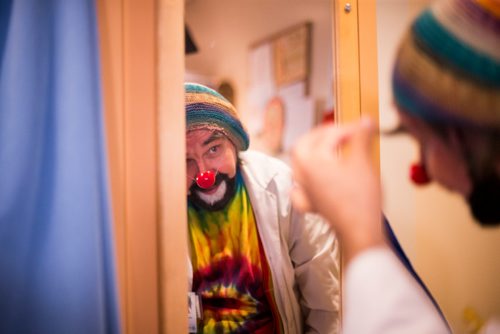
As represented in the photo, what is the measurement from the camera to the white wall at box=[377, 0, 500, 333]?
2.96ft

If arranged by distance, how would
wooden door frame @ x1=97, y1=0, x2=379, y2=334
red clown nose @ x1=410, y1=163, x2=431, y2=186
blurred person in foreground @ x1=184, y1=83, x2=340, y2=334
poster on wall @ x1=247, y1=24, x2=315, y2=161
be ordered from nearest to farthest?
red clown nose @ x1=410, y1=163, x2=431, y2=186 < wooden door frame @ x1=97, y1=0, x2=379, y2=334 < blurred person in foreground @ x1=184, y1=83, x2=340, y2=334 < poster on wall @ x1=247, y1=24, x2=315, y2=161

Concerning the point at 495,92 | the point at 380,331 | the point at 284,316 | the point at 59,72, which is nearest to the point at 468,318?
the point at 284,316

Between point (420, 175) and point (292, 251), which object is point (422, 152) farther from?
point (292, 251)

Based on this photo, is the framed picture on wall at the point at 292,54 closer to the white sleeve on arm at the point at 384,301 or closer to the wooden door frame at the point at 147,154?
the wooden door frame at the point at 147,154

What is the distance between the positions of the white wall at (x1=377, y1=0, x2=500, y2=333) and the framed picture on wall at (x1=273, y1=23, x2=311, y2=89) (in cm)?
22

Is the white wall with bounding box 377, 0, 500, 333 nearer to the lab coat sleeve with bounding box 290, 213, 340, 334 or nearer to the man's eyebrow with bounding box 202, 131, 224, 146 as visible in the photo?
the lab coat sleeve with bounding box 290, 213, 340, 334

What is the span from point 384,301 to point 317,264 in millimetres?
420

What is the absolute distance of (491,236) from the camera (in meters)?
0.93

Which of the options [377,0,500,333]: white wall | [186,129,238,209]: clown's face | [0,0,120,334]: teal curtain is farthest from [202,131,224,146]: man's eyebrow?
[377,0,500,333]: white wall

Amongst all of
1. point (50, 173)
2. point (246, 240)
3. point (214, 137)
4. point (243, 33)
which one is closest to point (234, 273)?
point (246, 240)

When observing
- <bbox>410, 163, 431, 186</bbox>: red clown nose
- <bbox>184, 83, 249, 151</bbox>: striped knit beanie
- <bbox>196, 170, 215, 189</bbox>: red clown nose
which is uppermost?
<bbox>184, 83, 249, 151</bbox>: striped knit beanie

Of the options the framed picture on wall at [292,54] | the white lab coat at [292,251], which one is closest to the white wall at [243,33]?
the framed picture on wall at [292,54]

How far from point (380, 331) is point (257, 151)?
503 millimetres

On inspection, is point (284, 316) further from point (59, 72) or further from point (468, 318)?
point (59, 72)
